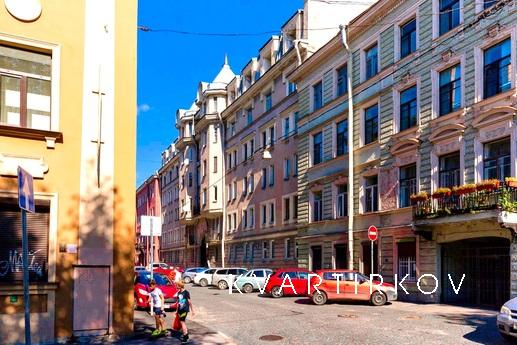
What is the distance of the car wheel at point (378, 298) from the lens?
2139 cm

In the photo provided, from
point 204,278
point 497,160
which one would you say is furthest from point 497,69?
point 204,278

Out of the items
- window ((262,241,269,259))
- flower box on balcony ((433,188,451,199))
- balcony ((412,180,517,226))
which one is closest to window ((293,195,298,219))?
window ((262,241,269,259))

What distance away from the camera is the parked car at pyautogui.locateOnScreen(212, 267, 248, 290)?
34.0 m

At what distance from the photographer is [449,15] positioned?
23.0m

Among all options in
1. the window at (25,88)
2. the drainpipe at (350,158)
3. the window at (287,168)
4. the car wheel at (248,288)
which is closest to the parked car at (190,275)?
the window at (287,168)

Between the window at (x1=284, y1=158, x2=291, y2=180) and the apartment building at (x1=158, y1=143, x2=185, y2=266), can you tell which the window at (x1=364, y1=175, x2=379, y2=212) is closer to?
the window at (x1=284, y1=158, x2=291, y2=180)

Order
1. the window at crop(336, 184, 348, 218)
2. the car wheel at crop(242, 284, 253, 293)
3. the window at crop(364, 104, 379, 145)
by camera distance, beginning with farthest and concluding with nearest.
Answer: the car wheel at crop(242, 284, 253, 293) → the window at crop(336, 184, 348, 218) → the window at crop(364, 104, 379, 145)

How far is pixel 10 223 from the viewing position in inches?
441

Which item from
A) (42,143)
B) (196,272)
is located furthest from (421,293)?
(196,272)

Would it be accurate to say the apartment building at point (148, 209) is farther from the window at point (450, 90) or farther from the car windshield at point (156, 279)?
the window at point (450, 90)

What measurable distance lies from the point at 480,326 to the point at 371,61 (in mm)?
16232

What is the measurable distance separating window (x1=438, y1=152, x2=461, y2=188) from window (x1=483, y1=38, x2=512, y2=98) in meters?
2.84

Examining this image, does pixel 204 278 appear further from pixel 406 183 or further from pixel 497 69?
pixel 497 69

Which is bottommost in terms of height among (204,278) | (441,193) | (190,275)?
(190,275)
